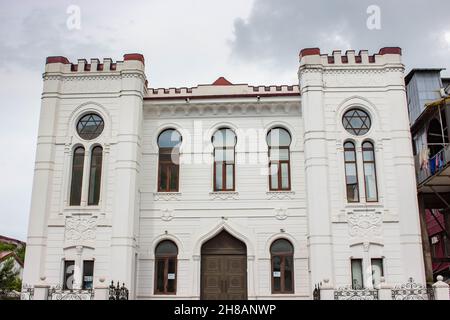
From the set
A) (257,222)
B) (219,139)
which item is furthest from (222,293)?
(219,139)

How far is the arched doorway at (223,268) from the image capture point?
61.0 ft

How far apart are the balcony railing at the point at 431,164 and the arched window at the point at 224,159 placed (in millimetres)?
7416

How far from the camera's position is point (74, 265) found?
59.8 ft

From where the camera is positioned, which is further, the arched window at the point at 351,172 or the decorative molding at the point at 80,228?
the arched window at the point at 351,172

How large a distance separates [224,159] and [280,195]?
8.68ft

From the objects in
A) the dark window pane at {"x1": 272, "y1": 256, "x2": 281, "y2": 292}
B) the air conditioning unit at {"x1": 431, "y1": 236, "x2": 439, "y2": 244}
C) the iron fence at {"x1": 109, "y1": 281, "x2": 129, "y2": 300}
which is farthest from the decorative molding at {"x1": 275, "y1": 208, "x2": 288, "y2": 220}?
the air conditioning unit at {"x1": 431, "y1": 236, "x2": 439, "y2": 244}

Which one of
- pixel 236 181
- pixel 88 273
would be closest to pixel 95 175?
pixel 88 273

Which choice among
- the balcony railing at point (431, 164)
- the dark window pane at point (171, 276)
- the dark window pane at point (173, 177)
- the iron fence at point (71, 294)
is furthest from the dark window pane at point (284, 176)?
the iron fence at point (71, 294)

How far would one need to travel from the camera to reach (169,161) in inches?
787

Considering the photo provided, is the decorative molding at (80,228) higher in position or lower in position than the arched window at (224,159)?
lower

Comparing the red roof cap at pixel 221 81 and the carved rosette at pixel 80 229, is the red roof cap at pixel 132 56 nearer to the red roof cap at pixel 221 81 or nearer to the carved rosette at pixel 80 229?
the red roof cap at pixel 221 81
